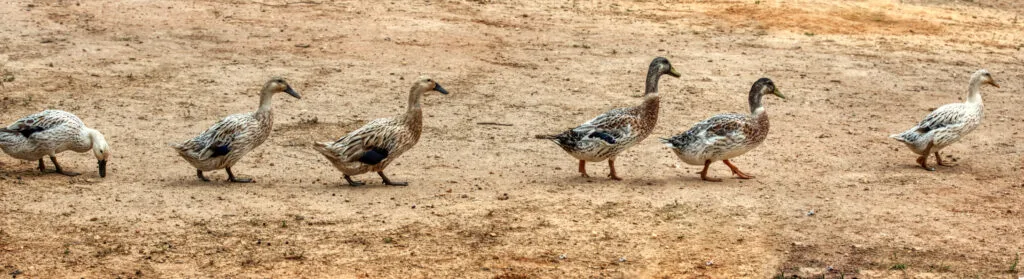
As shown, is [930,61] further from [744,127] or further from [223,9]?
[223,9]

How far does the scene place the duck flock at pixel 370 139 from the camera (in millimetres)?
9938

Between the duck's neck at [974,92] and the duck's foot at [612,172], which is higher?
the duck's neck at [974,92]

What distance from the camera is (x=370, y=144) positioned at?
390 inches

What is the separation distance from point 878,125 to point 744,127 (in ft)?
10.6

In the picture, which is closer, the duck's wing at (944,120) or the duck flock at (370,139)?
the duck flock at (370,139)

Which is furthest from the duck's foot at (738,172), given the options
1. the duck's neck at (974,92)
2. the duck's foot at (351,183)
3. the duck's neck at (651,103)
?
the duck's foot at (351,183)

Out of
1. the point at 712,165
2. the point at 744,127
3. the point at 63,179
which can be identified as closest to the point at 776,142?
the point at 712,165

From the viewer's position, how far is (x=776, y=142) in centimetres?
1208

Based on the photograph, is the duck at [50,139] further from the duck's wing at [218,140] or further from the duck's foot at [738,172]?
Answer: the duck's foot at [738,172]

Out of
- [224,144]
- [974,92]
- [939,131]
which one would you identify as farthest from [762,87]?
[224,144]

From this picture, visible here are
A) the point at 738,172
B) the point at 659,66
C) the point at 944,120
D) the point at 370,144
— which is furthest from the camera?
the point at 659,66

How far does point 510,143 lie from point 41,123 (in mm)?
4160

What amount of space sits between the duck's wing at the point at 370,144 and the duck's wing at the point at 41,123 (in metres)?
2.30

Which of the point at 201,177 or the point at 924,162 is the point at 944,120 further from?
the point at 201,177
